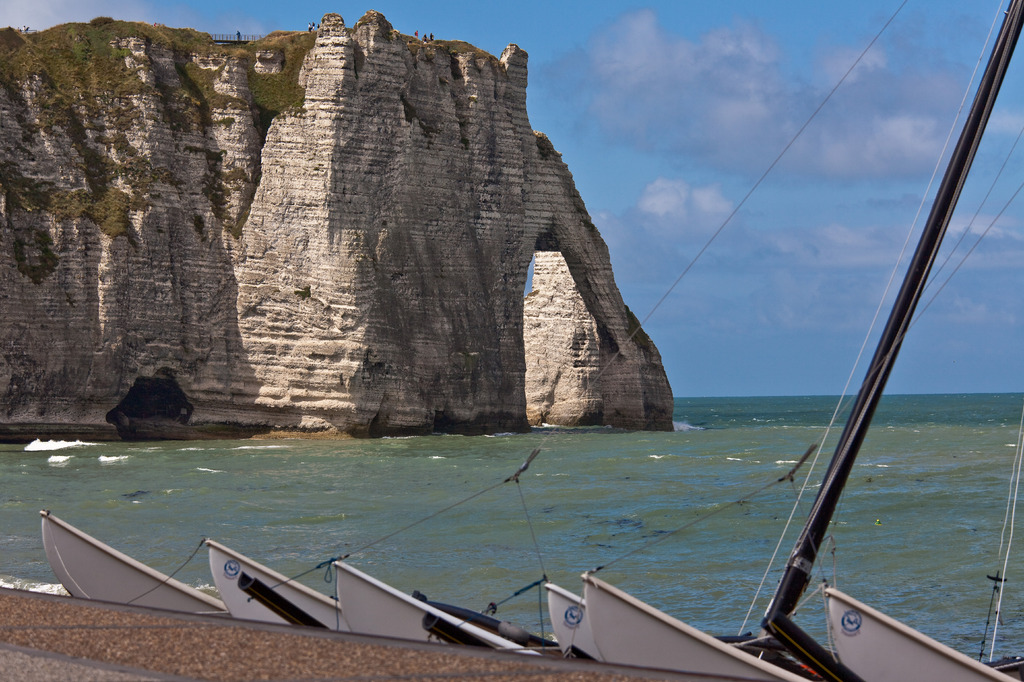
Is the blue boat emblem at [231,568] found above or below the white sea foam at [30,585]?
above

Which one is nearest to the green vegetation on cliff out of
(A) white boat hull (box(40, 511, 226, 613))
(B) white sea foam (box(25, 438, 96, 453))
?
(B) white sea foam (box(25, 438, 96, 453))

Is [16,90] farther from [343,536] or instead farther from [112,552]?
[112,552]

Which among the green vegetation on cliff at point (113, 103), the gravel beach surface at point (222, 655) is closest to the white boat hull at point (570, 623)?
the gravel beach surface at point (222, 655)

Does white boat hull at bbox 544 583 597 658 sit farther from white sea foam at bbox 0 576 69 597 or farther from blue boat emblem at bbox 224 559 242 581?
white sea foam at bbox 0 576 69 597

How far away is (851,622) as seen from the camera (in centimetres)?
841

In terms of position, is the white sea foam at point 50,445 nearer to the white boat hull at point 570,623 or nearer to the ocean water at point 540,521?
the ocean water at point 540,521

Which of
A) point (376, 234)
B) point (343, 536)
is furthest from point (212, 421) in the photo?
point (343, 536)

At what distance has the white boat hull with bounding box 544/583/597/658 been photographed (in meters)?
9.09

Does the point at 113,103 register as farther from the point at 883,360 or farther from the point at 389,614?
the point at 883,360

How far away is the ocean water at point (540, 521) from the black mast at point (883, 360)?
39 cm

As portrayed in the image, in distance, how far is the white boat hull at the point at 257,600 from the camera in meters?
10.2

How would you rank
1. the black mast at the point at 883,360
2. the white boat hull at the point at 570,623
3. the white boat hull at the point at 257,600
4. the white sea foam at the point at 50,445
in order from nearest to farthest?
the black mast at the point at 883,360 < the white boat hull at the point at 570,623 < the white boat hull at the point at 257,600 < the white sea foam at the point at 50,445

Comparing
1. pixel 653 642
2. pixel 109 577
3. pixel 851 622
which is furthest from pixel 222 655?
pixel 851 622

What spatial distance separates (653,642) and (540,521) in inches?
579
